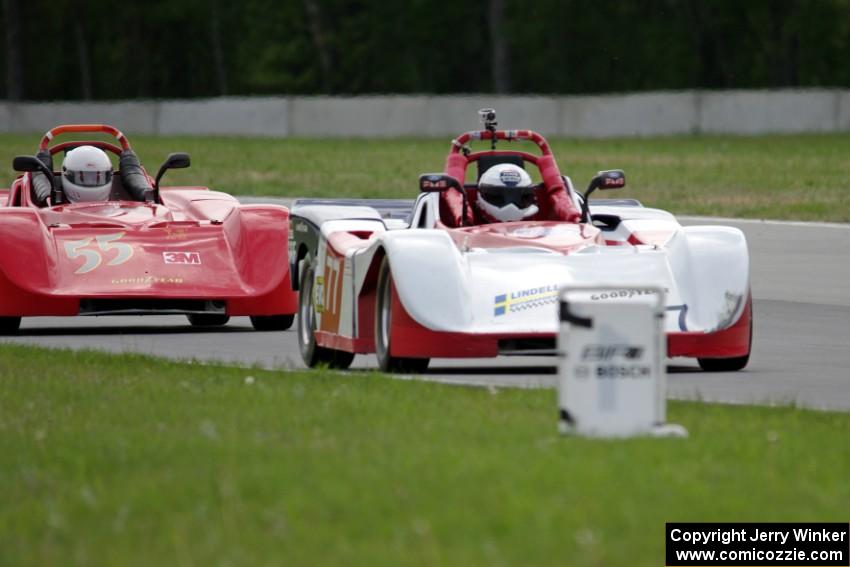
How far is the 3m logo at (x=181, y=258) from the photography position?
16828 millimetres

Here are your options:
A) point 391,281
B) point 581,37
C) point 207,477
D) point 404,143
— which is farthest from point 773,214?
point 581,37

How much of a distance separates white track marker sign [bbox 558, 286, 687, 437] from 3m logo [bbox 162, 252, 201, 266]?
863 cm

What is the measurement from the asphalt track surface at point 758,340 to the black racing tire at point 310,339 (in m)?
0.13

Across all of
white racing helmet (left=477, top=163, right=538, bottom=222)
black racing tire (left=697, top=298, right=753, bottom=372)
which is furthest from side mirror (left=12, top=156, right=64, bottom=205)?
black racing tire (left=697, top=298, right=753, bottom=372)

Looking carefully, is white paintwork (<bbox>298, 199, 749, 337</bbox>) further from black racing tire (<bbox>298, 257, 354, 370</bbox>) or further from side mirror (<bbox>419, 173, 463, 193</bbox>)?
side mirror (<bbox>419, 173, 463, 193</bbox>)

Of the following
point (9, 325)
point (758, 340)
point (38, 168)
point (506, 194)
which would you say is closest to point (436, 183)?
point (506, 194)

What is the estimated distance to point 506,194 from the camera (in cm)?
1428

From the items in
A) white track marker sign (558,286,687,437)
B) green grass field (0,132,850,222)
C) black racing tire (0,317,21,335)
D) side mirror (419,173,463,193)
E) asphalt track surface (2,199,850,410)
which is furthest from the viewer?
green grass field (0,132,850,222)

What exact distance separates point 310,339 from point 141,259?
3197 mm

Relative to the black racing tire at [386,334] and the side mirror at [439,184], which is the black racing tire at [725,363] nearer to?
the black racing tire at [386,334]

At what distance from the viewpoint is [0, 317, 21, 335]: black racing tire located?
16344 mm

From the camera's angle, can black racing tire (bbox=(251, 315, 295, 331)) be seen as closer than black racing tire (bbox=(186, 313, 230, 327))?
Yes

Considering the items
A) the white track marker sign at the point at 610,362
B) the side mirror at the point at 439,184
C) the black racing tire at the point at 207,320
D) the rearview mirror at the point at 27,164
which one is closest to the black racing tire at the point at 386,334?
the side mirror at the point at 439,184

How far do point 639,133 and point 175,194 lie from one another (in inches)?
1342
